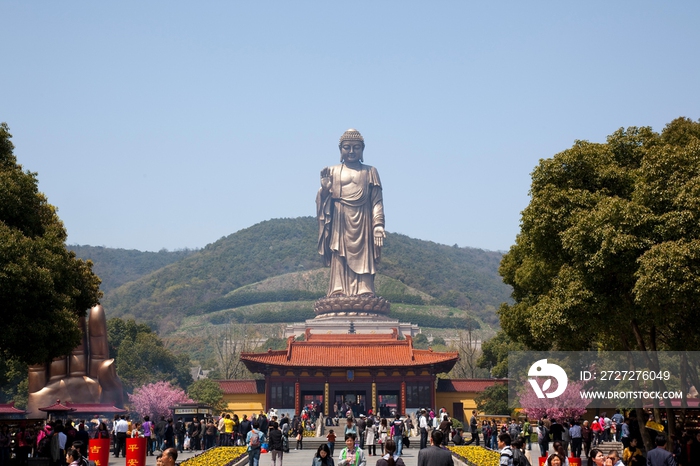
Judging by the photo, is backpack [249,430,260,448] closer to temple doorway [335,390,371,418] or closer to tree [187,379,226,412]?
temple doorway [335,390,371,418]

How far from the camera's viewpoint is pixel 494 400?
40.5 m

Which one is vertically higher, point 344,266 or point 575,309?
point 344,266

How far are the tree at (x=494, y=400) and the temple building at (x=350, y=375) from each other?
2.33 metres

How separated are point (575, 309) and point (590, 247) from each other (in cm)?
126

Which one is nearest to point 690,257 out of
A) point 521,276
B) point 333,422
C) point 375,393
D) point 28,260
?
point 521,276

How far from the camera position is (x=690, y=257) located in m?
14.8

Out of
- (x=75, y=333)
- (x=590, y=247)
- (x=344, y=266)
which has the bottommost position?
(x=75, y=333)

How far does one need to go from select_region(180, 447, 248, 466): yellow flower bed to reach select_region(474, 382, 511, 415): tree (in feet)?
70.8

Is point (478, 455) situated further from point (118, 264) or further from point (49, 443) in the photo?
point (118, 264)

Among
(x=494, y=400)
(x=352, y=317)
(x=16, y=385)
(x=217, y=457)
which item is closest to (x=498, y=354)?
(x=494, y=400)

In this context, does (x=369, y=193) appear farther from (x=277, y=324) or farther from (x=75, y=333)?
(x=277, y=324)

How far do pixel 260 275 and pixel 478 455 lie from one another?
5541 inches

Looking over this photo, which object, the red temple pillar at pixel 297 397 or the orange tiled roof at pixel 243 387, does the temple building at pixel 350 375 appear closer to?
the red temple pillar at pixel 297 397

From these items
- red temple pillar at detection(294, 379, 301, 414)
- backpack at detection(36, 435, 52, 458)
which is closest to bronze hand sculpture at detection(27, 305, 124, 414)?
red temple pillar at detection(294, 379, 301, 414)
